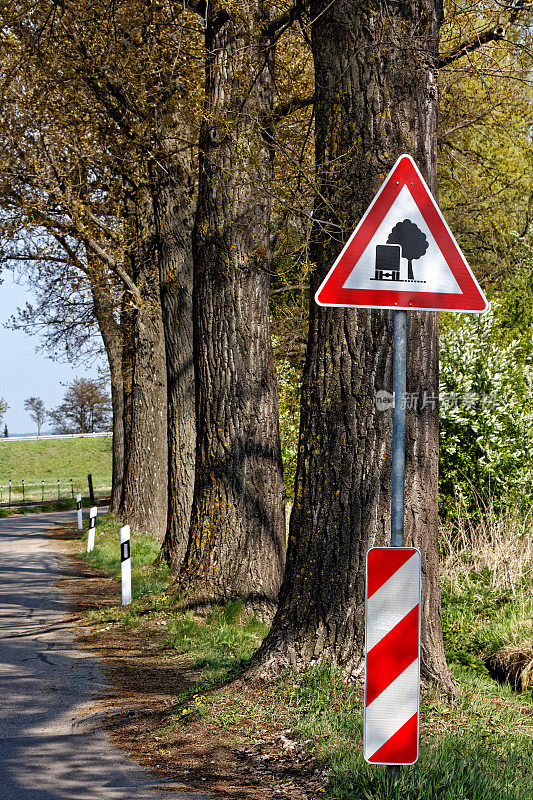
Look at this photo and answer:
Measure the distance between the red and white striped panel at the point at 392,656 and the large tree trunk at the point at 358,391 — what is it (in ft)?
5.19

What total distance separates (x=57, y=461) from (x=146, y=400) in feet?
179

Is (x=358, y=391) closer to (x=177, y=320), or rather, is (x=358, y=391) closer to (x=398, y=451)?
(x=398, y=451)

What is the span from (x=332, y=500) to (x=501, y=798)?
2.28 metres

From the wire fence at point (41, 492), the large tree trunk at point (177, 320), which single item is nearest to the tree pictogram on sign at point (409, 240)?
the large tree trunk at point (177, 320)

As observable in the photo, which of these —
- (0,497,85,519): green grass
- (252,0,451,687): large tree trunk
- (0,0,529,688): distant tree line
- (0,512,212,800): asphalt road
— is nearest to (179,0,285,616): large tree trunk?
(0,0,529,688): distant tree line

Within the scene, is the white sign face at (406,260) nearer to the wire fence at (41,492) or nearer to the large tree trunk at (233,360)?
the large tree trunk at (233,360)

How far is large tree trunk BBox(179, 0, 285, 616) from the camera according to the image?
9422 millimetres

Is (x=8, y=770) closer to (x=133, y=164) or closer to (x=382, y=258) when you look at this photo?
(x=382, y=258)

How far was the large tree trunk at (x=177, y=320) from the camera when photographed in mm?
12680

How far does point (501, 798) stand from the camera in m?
4.23

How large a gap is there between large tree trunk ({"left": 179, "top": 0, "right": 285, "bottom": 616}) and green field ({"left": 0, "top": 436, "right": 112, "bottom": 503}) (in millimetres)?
48307

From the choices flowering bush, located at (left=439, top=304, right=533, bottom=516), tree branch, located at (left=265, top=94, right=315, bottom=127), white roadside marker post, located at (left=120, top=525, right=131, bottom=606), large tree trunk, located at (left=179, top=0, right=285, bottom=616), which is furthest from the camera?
flowering bush, located at (left=439, top=304, right=533, bottom=516)

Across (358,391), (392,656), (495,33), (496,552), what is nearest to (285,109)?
(495,33)

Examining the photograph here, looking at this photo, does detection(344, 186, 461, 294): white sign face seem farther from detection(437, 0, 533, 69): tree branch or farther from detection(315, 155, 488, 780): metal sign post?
detection(437, 0, 533, 69): tree branch
